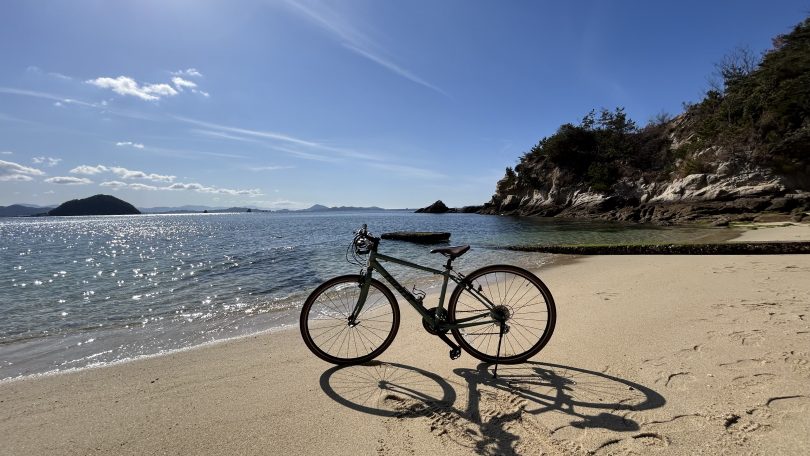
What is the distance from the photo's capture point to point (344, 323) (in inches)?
208

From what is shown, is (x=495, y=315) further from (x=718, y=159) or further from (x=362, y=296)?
(x=718, y=159)

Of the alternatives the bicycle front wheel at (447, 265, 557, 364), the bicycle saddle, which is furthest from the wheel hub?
the bicycle saddle

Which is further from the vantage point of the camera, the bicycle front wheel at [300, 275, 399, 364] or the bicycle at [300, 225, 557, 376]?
the bicycle front wheel at [300, 275, 399, 364]

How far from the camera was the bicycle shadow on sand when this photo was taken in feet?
9.09

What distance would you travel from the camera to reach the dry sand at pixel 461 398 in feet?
8.73

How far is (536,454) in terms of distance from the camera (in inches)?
97.3

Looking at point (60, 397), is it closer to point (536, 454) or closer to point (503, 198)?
point (536, 454)

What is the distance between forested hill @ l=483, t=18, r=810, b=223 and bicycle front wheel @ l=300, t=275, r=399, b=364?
3191cm

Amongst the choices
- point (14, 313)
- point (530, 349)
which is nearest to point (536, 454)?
point (530, 349)

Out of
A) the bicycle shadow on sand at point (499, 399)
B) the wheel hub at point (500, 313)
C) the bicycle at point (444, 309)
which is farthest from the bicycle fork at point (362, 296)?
the wheel hub at point (500, 313)

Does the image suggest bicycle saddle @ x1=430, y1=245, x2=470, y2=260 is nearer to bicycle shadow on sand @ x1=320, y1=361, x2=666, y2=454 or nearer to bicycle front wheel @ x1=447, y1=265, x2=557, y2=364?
bicycle front wheel @ x1=447, y1=265, x2=557, y2=364

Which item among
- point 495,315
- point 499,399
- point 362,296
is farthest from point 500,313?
point 362,296

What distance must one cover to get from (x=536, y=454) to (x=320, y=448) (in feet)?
4.83

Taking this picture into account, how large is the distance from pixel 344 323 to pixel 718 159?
154 ft
